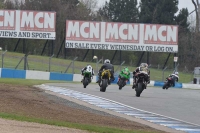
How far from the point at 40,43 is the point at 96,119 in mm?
57097

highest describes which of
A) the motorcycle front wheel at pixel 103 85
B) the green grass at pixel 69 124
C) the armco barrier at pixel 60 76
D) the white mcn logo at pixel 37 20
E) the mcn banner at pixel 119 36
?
the white mcn logo at pixel 37 20

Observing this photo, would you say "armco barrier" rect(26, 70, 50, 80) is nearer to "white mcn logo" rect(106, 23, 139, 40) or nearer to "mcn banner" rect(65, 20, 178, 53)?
"mcn banner" rect(65, 20, 178, 53)

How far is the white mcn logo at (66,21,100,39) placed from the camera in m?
56.7

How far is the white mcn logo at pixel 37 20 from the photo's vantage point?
5572cm

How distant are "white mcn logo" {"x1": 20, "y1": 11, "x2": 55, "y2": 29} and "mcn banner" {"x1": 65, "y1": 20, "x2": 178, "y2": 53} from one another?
64.4 inches

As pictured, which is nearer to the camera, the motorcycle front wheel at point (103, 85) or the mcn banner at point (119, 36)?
the motorcycle front wheel at point (103, 85)

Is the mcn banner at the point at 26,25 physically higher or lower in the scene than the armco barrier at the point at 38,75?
higher

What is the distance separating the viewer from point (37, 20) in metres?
56.0

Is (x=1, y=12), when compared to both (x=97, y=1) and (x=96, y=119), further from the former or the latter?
(x=97, y=1)

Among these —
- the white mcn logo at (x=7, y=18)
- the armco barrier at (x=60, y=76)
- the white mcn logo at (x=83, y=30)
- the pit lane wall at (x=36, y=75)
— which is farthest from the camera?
the white mcn logo at (x=83, y=30)

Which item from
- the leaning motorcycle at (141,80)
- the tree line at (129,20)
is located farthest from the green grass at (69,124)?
the tree line at (129,20)

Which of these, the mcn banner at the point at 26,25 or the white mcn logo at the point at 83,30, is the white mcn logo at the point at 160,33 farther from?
the mcn banner at the point at 26,25

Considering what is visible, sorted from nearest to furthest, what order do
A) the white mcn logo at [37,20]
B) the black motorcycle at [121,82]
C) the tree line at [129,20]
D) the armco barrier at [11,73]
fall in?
the black motorcycle at [121,82] < the armco barrier at [11,73] < the white mcn logo at [37,20] < the tree line at [129,20]

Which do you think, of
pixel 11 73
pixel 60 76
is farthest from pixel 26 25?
pixel 11 73
